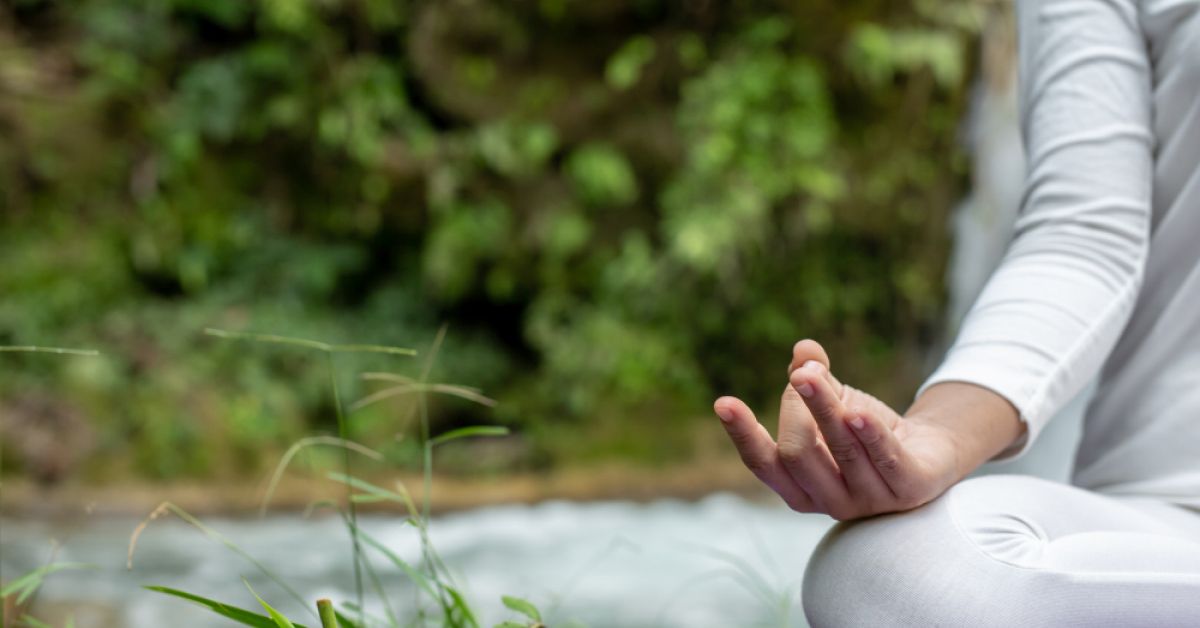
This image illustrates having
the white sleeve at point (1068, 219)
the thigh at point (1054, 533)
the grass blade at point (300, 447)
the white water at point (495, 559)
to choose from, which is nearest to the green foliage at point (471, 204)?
the white water at point (495, 559)

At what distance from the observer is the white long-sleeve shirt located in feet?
3.41

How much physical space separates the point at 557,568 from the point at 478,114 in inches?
107

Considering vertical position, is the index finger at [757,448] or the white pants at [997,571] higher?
the index finger at [757,448]

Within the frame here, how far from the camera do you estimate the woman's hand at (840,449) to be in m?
0.77

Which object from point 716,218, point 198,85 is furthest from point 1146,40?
point 198,85

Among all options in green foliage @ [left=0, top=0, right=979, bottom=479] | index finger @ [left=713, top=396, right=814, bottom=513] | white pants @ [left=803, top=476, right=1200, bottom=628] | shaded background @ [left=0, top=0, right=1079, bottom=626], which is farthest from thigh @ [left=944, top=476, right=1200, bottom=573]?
green foliage @ [left=0, top=0, right=979, bottom=479]

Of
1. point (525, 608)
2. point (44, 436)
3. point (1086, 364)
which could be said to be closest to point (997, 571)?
point (1086, 364)

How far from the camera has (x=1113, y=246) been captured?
3.61 feet

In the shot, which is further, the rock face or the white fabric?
the rock face

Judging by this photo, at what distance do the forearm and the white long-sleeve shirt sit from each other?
1.3 inches

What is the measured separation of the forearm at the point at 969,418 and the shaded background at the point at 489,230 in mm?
3709

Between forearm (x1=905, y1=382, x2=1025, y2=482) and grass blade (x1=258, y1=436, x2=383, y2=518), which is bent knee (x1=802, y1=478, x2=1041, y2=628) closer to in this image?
forearm (x1=905, y1=382, x2=1025, y2=482)

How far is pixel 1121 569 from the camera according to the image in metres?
0.85

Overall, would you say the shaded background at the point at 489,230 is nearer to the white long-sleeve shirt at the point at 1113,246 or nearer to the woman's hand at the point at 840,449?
the white long-sleeve shirt at the point at 1113,246
